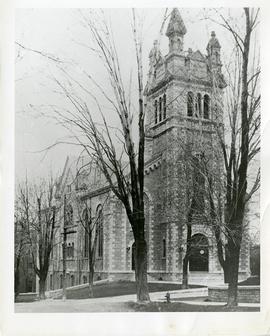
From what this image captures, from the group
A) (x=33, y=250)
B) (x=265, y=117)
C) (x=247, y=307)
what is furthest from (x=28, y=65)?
(x=247, y=307)

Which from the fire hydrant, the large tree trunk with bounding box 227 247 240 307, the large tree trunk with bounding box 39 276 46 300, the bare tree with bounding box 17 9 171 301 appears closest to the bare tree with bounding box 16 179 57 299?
the large tree trunk with bounding box 39 276 46 300

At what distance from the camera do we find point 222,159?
1170 millimetres

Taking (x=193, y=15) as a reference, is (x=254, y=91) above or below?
below

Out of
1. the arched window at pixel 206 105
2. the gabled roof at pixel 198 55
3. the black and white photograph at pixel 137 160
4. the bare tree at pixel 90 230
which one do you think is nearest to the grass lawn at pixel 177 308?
the black and white photograph at pixel 137 160

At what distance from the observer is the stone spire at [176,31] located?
3.72ft

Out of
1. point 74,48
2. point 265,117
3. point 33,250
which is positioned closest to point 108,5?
point 74,48

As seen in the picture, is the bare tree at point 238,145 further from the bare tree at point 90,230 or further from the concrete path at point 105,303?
the bare tree at point 90,230

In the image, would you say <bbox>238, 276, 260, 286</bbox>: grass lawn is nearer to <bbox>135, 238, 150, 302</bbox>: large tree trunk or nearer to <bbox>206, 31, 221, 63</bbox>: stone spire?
<bbox>135, 238, 150, 302</bbox>: large tree trunk

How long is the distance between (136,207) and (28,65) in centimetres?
35

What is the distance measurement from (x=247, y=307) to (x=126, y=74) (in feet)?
1.66

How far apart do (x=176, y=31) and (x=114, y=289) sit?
513 millimetres

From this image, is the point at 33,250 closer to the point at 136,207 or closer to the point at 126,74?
the point at 136,207

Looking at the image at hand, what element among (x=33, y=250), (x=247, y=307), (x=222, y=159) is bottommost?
(x=247, y=307)

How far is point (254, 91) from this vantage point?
1.15 meters
